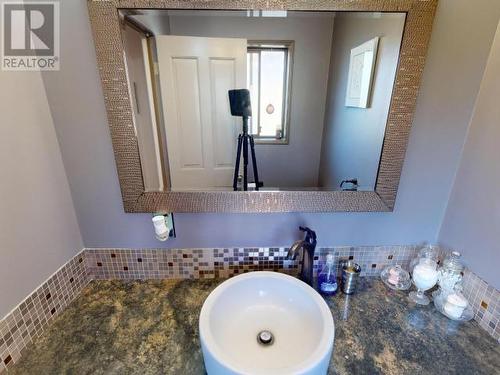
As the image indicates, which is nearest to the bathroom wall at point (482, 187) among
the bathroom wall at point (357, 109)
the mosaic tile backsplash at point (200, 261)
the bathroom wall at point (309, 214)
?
the bathroom wall at point (309, 214)

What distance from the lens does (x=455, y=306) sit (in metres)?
0.85

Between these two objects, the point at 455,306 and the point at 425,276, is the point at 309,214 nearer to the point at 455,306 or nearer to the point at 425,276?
the point at 425,276

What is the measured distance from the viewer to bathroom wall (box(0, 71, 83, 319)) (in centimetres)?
69

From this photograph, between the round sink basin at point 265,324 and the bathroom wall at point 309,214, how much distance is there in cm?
21

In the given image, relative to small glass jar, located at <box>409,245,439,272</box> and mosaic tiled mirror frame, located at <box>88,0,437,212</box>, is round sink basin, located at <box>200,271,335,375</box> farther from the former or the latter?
small glass jar, located at <box>409,245,439,272</box>

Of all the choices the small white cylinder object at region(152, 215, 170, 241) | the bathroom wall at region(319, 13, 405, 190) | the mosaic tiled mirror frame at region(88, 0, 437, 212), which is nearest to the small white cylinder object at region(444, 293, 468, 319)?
the mosaic tiled mirror frame at region(88, 0, 437, 212)

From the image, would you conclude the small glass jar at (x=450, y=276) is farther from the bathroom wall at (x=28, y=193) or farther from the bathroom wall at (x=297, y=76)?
the bathroom wall at (x=28, y=193)

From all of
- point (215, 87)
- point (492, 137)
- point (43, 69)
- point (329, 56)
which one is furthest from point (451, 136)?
point (43, 69)

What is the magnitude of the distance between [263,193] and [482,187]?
0.75 m

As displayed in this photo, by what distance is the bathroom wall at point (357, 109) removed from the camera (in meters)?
0.82

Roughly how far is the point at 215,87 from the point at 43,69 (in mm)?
560

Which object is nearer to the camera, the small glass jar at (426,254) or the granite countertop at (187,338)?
the granite countertop at (187,338)

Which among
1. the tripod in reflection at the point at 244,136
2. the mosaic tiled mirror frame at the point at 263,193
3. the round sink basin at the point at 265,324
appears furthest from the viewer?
the tripod in reflection at the point at 244,136

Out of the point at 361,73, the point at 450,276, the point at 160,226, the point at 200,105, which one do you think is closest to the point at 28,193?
the point at 160,226
